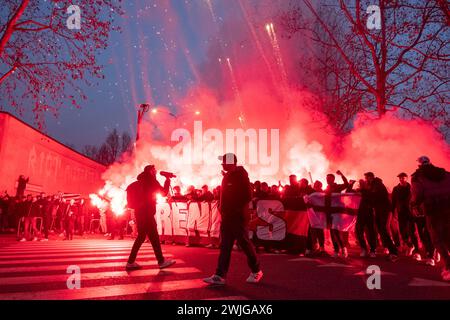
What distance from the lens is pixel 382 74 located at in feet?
61.2

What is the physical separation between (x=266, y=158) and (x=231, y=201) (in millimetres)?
29692

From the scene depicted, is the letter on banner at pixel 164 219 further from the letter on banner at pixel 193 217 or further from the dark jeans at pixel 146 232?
the dark jeans at pixel 146 232

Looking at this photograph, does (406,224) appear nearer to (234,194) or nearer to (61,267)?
(234,194)

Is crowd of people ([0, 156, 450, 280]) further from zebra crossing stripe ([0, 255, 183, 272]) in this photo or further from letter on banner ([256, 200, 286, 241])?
zebra crossing stripe ([0, 255, 183, 272])

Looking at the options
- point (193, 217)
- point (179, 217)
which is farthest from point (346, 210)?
point (179, 217)

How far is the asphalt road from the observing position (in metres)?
4.94

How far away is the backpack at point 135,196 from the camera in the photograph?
7234mm

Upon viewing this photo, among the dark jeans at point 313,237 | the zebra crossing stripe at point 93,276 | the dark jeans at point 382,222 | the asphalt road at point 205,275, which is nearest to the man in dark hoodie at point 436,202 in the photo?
the asphalt road at point 205,275

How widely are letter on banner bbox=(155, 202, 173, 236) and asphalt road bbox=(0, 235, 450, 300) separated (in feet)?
19.0

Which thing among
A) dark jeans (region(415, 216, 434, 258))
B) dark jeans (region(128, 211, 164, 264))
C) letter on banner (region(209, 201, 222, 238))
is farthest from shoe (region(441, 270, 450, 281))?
letter on banner (region(209, 201, 222, 238))

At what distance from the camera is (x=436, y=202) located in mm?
6340

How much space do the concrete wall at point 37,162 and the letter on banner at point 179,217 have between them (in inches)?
445
